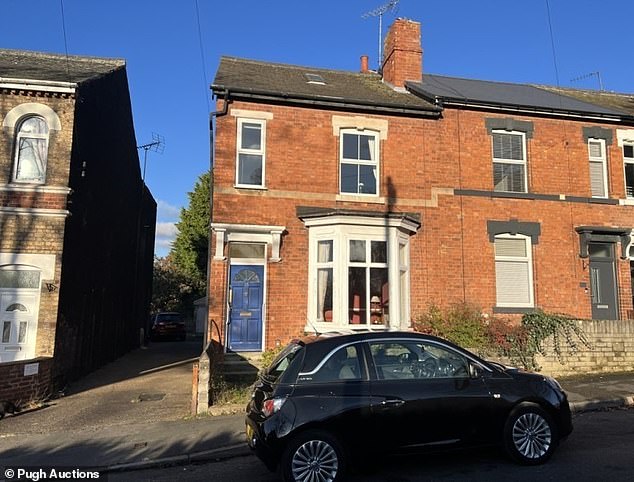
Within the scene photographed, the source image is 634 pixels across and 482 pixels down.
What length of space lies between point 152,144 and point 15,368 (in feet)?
55.2

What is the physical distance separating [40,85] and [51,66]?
2.47 m

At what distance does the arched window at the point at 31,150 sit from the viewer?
11.6 metres

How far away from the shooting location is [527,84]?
17.9 m

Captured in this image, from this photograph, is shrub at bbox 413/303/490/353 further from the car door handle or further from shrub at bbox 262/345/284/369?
the car door handle

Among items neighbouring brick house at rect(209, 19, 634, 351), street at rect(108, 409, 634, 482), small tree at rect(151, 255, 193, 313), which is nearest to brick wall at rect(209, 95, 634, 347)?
neighbouring brick house at rect(209, 19, 634, 351)

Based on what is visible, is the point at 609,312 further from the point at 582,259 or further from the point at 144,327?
the point at 144,327

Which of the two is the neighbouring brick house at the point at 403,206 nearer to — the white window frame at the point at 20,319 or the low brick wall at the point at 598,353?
the low brick wall at the point at 598,353

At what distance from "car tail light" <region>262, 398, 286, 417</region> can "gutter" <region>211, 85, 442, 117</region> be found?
9038mm

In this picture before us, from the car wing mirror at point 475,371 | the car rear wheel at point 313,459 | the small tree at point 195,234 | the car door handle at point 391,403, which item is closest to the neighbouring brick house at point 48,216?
the car rear wheel at point 313,459

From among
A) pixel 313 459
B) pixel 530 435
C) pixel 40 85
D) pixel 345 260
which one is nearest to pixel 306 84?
pixel 345 260

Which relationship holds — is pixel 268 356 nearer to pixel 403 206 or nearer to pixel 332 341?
pixel 403 206

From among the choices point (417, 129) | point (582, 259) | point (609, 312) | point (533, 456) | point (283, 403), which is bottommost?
point (533, 456)

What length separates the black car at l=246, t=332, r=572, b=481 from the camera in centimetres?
513

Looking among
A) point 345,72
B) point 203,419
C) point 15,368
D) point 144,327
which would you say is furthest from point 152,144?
point 203,419
